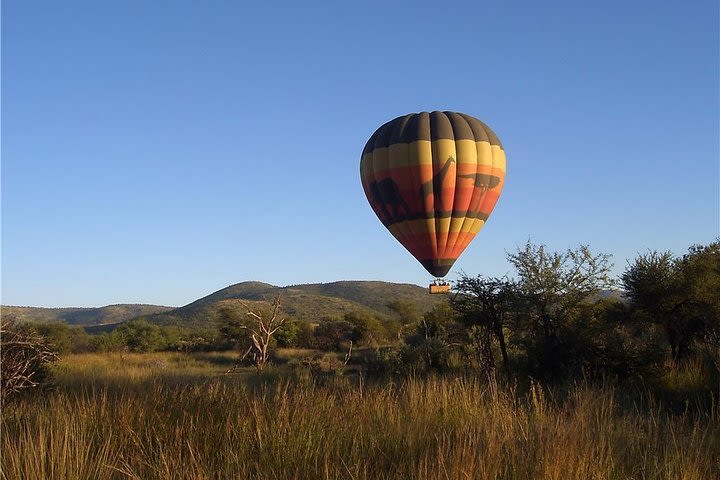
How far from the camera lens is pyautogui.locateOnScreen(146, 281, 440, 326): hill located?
9112 cm

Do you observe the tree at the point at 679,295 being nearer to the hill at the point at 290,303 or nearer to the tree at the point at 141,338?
the tree at the point at 141,338

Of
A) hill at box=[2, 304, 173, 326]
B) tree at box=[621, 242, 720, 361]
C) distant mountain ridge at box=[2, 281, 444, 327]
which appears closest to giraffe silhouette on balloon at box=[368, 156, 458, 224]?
tree at box=[621, 242, 720, 361]

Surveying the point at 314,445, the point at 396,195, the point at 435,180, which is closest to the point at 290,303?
the point at 396,195

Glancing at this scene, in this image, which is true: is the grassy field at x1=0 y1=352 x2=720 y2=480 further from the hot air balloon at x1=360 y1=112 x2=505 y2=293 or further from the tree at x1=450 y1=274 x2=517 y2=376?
the hot air balloon at x1=360 y1=112 x2=505 y2=293

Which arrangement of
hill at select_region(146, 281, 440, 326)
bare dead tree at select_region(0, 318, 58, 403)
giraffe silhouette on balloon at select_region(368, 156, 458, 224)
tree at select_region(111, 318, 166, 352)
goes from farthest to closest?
hill at select_region(146, 281, 440, 326) → tree at select_region(111, 318, 166, 352) → giraffe silhouette on balloon at select_region(368, 156, 458, 224) → bare dead tree at select_region(0, 318, 58, 403)

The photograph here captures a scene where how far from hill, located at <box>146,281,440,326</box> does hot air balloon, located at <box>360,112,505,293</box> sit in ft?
169

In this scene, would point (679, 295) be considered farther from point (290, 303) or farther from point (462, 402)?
point (290, 303)

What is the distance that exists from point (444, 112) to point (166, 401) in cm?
2273

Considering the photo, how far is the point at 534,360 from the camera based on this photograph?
16812mm

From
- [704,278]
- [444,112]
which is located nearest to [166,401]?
[704,278]

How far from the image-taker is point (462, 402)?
24.3 feet

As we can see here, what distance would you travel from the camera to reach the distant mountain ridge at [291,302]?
91.8 metres

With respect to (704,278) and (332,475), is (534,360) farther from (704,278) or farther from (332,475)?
(332,475)

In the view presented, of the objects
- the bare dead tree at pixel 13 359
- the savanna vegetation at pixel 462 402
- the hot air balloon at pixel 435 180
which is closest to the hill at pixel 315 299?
the hot air balloon at pixel 435 180
